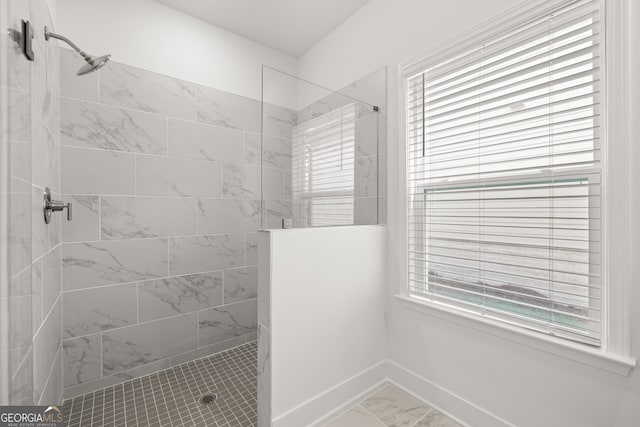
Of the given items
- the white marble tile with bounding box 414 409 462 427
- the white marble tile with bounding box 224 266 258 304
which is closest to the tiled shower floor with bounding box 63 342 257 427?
the white marble tile with bounding box 224 266 258 304

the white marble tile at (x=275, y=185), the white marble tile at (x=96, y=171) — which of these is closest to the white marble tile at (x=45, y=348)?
the white marble tile at (x=96, y=171)

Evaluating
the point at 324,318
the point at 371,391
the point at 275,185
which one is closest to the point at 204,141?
the point at 275,185

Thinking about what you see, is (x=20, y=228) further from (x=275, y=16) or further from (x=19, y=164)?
(x=275, y=16)

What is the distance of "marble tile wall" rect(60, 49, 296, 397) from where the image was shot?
1.66m

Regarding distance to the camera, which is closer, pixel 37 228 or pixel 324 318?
pixel 37 228

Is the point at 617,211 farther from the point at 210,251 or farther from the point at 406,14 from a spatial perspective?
the point at 210,251

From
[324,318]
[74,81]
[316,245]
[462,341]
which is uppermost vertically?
[74,81]

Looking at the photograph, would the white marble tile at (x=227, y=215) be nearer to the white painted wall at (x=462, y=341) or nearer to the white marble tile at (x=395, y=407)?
the white painted wall at (x=462, y=341)

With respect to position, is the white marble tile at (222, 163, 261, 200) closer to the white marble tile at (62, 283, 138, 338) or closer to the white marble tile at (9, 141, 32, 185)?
the white marble tile at (62, 283, 138, 338)

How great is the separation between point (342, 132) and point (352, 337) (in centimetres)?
122

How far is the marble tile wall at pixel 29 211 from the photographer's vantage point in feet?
2.36

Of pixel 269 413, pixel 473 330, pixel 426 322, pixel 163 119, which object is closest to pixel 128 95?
pixel 163 119

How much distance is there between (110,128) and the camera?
5.79 feet

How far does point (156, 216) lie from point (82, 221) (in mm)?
393
